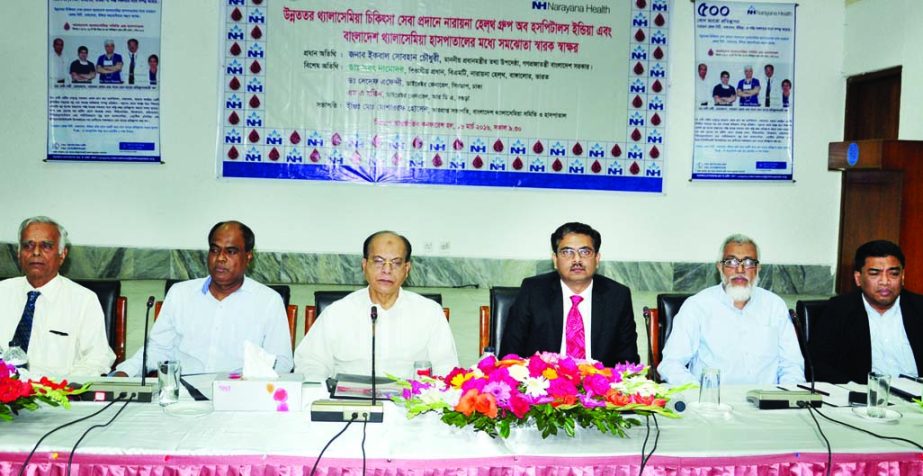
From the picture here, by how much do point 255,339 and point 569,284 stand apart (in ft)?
4.21

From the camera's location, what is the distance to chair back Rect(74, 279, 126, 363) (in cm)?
321

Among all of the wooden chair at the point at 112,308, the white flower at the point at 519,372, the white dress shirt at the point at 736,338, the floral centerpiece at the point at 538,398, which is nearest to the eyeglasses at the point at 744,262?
the white dress shirt at the point at 736,338

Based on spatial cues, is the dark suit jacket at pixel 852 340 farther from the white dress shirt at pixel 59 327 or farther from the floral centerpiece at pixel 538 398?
the white dress shirt at pixel 59 327

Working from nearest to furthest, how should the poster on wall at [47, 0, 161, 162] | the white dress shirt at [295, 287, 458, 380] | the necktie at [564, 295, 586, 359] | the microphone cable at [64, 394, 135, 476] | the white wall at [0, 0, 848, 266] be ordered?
the microphone cable at [64, 394, 135, 476] < the white dress shirt at [295, 287, 458, 380] < the necktie at [564, 295, 586, 359] < the poster on wall at [47, 0, 161, 162] < the white wall at [0, 0, 848, 266]

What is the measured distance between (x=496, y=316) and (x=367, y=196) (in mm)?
3881

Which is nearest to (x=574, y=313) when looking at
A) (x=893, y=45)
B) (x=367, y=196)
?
(x=367, y=196)

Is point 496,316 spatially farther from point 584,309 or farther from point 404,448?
point 404,448

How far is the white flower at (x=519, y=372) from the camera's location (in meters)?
1.99

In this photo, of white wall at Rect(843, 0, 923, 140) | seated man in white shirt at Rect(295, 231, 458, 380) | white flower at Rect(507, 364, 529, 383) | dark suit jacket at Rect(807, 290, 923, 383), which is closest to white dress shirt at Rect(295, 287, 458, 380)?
seated man in white shirt at Rect(295, 231, 458, 380)

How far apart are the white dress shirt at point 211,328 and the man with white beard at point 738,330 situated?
1.58 m

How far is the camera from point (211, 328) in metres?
3.19

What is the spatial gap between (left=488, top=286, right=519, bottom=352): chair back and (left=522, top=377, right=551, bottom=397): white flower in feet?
4.60

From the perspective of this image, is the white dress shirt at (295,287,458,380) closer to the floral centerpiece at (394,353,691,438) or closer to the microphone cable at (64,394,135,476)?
the microphone cable at (64,394,135,476)

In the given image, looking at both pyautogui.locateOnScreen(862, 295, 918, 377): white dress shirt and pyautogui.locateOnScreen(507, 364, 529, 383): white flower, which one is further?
pyautogui.locateOnScreen(862, 295, 918, 377): white dress shirt
